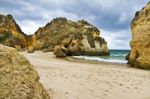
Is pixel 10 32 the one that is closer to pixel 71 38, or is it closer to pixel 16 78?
pixel 71 38

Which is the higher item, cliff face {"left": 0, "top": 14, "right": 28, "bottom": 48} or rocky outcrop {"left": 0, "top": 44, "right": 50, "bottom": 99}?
cliff face {"left": 0, "top": 14, "right": 28, "bottom": 48}

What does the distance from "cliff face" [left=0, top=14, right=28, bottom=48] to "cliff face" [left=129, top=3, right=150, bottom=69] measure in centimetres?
3594

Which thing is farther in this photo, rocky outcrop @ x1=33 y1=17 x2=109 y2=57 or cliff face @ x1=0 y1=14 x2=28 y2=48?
cliff face @ x1=0 y1=14 x2=28 y2=48

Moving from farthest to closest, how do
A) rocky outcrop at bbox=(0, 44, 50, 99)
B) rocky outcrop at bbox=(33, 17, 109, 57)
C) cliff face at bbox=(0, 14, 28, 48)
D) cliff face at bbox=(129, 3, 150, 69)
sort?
1. cliff face at bbox=(0, 14, 28, 48)
2. rocky outcrop at bbox=(33, 17, 109, 57)
3. cliff face at bbox=(129, 3, 150, 69)
4. rocky outcrop at bbox=(0, 44, 50, 99)

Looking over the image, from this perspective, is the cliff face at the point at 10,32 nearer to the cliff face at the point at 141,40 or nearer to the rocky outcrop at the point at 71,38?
the rocky outcrop at the point at 71,38

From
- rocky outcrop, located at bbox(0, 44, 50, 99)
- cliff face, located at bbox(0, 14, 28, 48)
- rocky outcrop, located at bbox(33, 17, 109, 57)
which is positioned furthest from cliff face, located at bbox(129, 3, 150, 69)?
cliff face, located at bbox(0, 14, 28, 48)

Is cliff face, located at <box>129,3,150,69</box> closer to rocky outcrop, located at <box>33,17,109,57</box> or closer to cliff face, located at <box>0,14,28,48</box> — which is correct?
rocky outcrop, located at <box>33,17,109,57</box>

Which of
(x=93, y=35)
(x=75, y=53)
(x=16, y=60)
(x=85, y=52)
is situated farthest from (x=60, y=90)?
(x=93, y=35)

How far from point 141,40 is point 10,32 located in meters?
40.4

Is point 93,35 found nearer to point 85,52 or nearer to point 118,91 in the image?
point 85,52

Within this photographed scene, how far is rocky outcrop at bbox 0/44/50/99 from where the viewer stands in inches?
195

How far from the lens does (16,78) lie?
5.14 metres

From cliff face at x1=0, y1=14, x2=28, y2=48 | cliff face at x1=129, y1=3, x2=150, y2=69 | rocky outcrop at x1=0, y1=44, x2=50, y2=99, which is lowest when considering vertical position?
rocky outcrop at x1=0, y1=44, x2=50, y2=99

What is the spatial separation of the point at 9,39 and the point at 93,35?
16.6 meters
